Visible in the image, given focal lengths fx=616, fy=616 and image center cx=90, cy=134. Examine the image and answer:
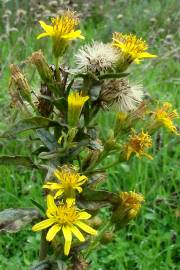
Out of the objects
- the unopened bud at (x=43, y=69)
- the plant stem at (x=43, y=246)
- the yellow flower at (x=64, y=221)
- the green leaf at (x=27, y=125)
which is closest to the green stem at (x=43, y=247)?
the plant stem at (x=43, y=246)

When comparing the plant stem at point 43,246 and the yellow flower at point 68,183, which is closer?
the yellow flower at point 68,183

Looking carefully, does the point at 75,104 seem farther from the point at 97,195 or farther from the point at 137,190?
the point at 137,190

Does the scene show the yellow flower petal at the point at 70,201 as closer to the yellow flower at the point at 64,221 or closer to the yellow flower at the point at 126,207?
the yellow flower at the point at 64,221

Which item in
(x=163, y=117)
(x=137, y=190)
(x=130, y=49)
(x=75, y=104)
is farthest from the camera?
(x=137, y=190)

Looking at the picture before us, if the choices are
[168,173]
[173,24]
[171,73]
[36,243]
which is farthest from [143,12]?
[36,243]

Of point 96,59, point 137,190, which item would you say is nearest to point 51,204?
point 96,59

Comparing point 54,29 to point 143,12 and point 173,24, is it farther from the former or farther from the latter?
point 143,12
